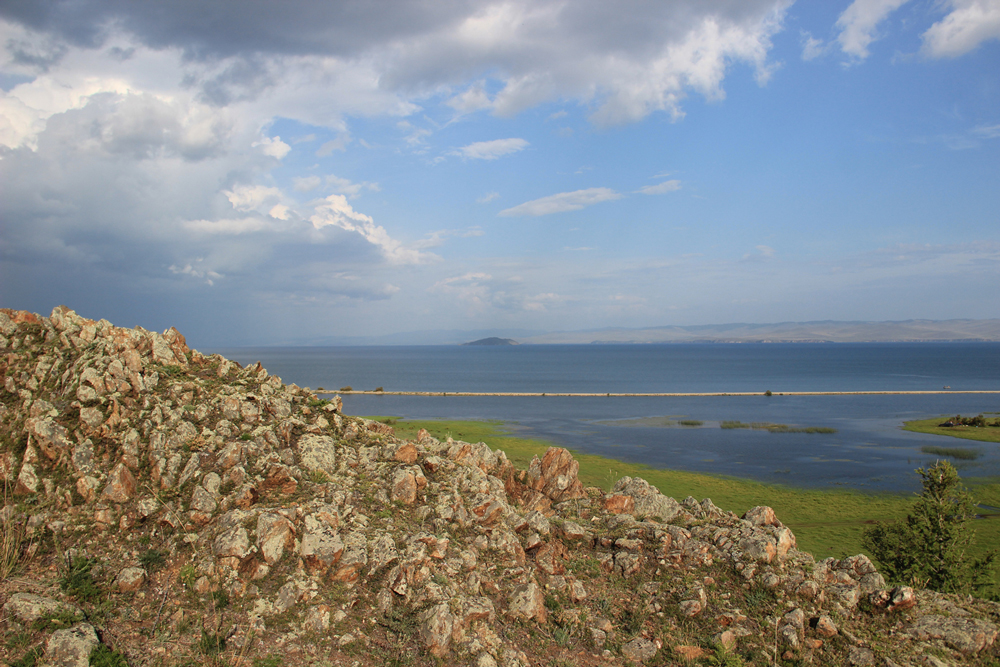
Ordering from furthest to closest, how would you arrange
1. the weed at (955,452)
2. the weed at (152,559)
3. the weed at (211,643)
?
the weed at (955,452) < the weed at (152,559) < the weed at (211,643)

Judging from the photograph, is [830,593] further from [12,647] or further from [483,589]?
[12,647]

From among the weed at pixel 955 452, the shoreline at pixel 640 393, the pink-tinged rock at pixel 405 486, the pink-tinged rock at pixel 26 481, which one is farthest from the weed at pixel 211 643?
the shoreline at pixel 640 393

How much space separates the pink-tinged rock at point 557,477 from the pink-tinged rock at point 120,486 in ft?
36.6

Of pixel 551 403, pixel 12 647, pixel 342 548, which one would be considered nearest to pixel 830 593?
pixel 342 548

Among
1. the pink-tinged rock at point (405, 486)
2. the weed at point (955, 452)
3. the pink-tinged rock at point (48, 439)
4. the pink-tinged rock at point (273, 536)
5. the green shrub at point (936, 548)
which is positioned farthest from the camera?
the weed at point (955, 452)

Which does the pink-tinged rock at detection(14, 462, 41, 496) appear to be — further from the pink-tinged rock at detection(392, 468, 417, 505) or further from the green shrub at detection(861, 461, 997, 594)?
the green shrub at detection(861, 461, 997, 594)

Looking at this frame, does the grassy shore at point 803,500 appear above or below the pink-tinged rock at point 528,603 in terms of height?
below

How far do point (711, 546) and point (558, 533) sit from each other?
395cm

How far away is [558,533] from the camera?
14.0 m

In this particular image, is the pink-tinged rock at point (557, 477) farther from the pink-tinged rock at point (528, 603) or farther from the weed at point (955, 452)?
the weed at point (955, 452)

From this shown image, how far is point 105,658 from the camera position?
8.38m

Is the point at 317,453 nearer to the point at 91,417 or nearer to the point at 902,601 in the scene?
the point at 91,417

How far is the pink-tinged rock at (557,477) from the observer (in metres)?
17.0

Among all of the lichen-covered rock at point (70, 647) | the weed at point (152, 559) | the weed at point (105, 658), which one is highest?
the weed at point (152, 559)
